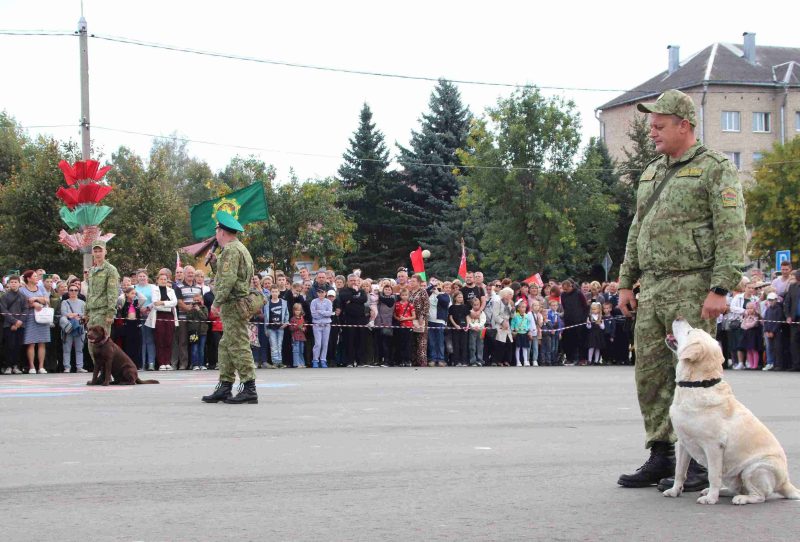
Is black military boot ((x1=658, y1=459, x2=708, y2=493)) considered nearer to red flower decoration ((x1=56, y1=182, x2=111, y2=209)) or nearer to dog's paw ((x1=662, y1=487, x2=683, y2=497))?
dog's paw ((x1=662, y1=487, x2=683, y2=497))

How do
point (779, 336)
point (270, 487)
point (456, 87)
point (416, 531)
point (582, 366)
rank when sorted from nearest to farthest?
point (416, 531)
point (270, 487)
point (779, 336)
point (582, 366)
point (456, 87)

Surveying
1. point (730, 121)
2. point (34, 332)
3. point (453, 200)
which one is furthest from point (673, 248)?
point (730, 121)

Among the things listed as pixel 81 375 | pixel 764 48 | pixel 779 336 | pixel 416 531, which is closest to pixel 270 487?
pixel 416 531

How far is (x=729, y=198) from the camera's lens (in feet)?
21.0

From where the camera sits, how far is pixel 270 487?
22.2 ft

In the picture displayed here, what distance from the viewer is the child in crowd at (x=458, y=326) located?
25.6 metres

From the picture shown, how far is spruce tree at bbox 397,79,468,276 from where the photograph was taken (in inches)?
2559

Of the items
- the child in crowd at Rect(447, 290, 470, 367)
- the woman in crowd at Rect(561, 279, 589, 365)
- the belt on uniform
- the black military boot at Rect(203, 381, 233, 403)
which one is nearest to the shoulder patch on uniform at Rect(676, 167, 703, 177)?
the belt on uniform

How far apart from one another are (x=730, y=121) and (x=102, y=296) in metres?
76.2

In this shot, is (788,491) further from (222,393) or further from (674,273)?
(222,393)

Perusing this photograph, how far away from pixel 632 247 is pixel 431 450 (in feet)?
8.35

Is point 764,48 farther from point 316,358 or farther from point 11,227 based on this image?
point 316,358

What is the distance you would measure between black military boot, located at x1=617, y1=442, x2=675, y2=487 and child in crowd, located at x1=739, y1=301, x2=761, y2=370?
18.3 metres

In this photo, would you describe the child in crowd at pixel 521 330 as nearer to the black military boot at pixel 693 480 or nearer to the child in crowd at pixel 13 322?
the child in crowd at pixel 13 322
